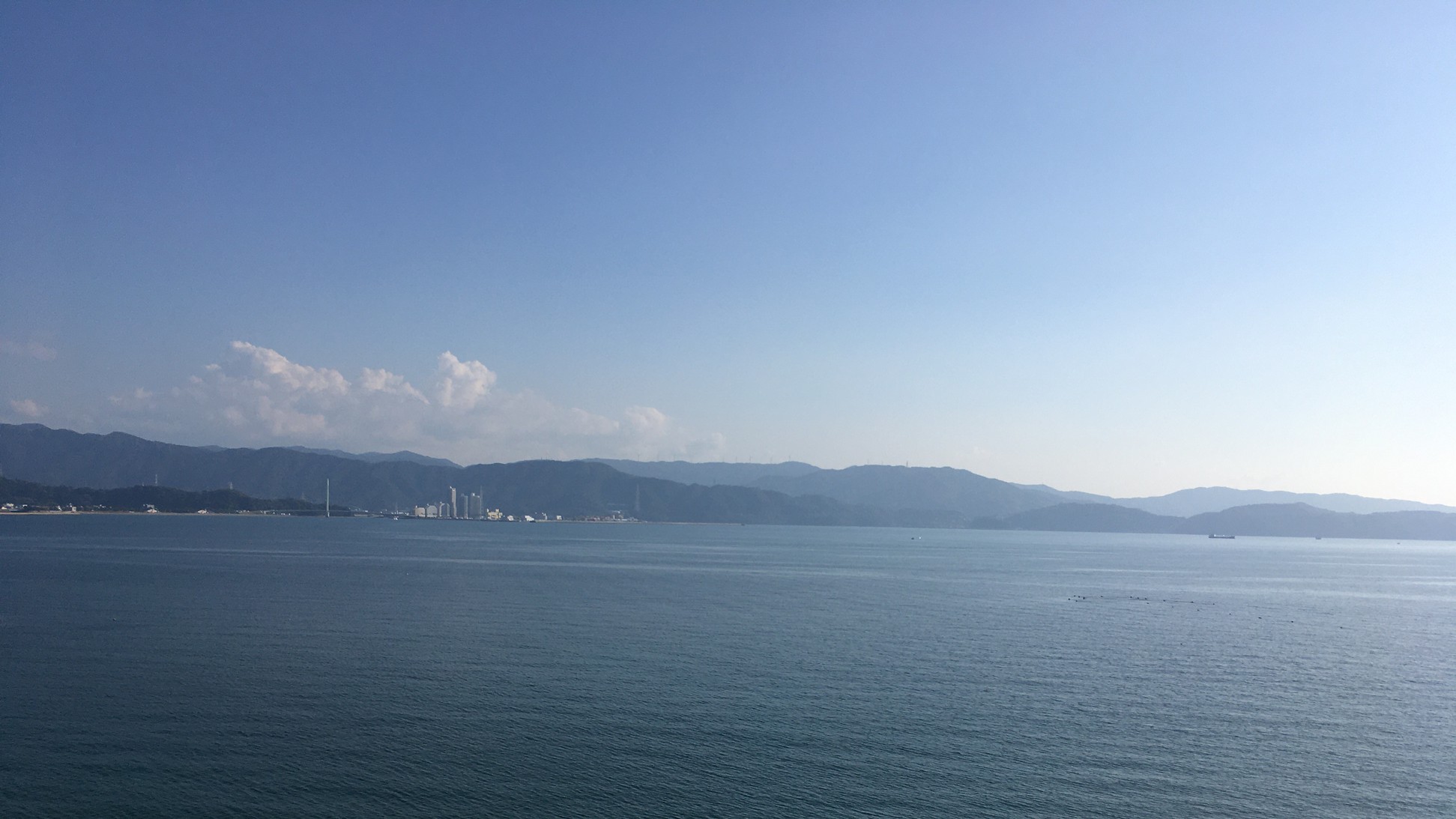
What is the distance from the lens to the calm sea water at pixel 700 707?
34750 mm

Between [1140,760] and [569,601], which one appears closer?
[1140,760]

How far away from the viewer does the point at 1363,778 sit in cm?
3791

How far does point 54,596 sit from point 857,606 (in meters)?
80.1

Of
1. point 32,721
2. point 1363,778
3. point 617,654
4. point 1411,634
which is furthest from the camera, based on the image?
point 1411,634

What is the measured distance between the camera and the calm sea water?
34750mm

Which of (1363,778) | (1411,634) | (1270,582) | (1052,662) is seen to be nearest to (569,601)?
(1052,662)

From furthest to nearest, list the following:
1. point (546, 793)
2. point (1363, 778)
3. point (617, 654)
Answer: point (617, 654) < point (1363, 778) < point (546, 793)

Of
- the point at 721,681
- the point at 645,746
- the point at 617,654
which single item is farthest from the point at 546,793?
the point at 617,654

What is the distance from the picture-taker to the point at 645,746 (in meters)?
39.7

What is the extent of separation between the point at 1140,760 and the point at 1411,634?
61.2 m

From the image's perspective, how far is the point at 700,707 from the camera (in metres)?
46.4

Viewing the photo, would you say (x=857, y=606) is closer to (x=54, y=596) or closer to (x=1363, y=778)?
(x=1363, y=778)

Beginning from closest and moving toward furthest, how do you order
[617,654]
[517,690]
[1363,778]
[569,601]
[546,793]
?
[546,793]
[1363,778]
[517,690]
[617,654]
[569,601]

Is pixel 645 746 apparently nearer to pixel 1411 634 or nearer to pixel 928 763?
pixel 928 763
